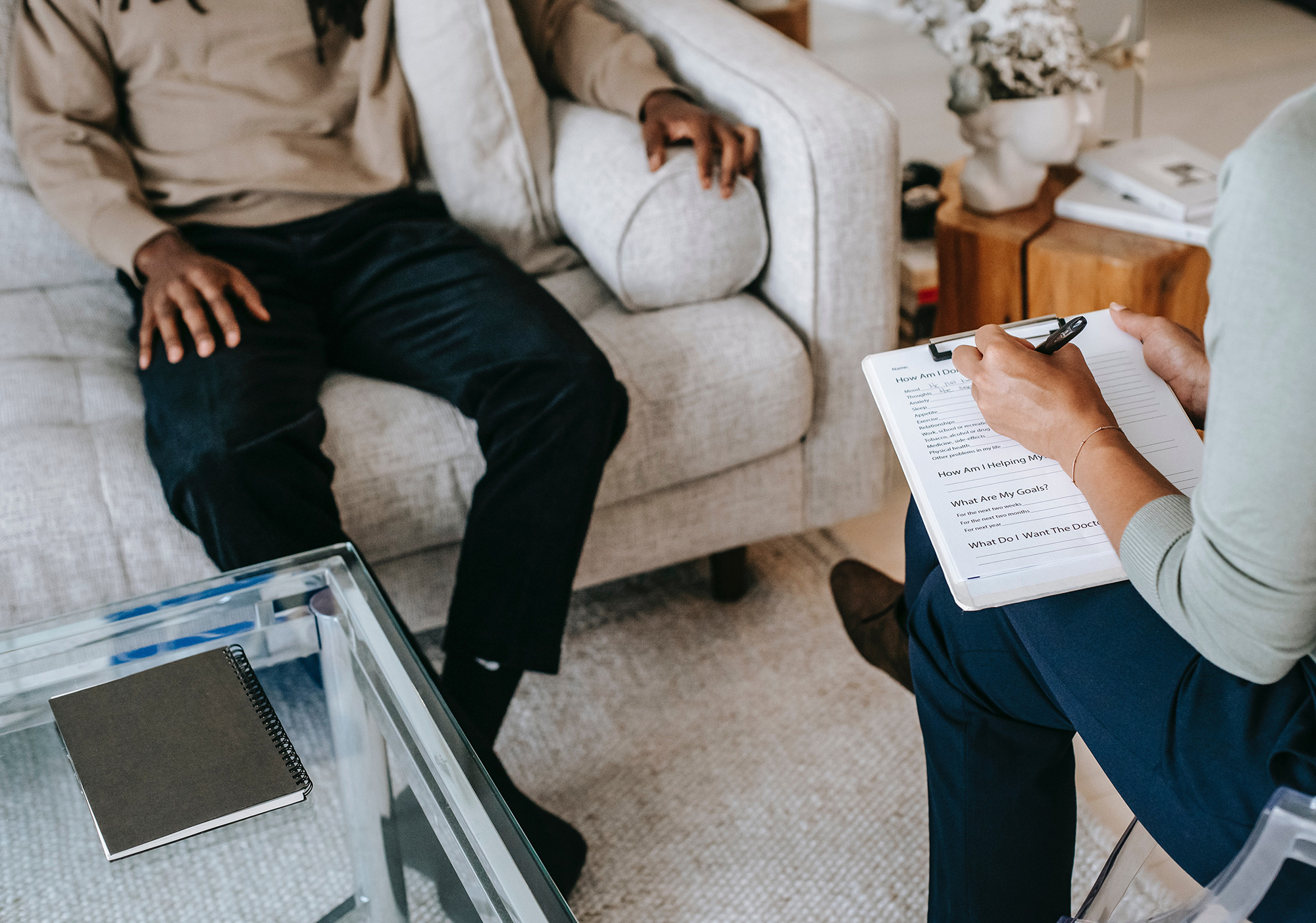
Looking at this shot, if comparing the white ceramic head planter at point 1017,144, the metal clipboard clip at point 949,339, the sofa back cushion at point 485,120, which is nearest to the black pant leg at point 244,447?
the sofa back cushion at point 485,120

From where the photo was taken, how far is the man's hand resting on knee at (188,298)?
1238mm

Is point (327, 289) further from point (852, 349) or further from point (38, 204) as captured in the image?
point (852, 349)

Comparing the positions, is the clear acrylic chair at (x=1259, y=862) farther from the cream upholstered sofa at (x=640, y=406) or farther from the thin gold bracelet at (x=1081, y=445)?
the cream upholstered sofa at (x=640, y=406)

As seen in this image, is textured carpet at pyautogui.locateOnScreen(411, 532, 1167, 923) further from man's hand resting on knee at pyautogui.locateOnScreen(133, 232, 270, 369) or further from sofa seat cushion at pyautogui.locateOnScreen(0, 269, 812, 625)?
man's hand resting on knee at pyautogui.locateOnScreen(133, 232, 270, 369)

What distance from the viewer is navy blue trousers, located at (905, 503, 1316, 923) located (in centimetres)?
68

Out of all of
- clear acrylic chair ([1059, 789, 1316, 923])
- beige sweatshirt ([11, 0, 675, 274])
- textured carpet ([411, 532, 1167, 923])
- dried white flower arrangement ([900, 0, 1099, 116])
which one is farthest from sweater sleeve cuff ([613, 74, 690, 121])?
clear acrylic chair ([1059, 789, 1316, 923])

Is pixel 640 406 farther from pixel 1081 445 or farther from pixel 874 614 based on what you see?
pixel 1081 445

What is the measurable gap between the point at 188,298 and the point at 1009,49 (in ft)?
3.65

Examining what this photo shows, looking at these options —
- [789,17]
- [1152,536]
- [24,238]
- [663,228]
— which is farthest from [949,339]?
[789,17]

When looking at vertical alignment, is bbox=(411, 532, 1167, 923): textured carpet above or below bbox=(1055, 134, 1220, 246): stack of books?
below

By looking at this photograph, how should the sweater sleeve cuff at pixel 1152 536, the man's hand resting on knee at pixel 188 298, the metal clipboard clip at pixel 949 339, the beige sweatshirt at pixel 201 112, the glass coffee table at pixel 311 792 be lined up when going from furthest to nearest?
the beige sweatshirt at pixel 201 112, the man's hand resting on knee at pixel 188 298, the metal clipboard clip at pixel 949 339, the glass coffee table at pixel 311 792, the sweater sleeve cuff at pixel 1152 536

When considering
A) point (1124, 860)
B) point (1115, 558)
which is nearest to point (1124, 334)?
point (1115, 558)

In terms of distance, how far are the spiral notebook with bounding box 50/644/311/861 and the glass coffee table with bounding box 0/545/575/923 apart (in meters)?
0.02

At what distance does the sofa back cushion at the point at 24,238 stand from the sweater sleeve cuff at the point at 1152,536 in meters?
1.36
